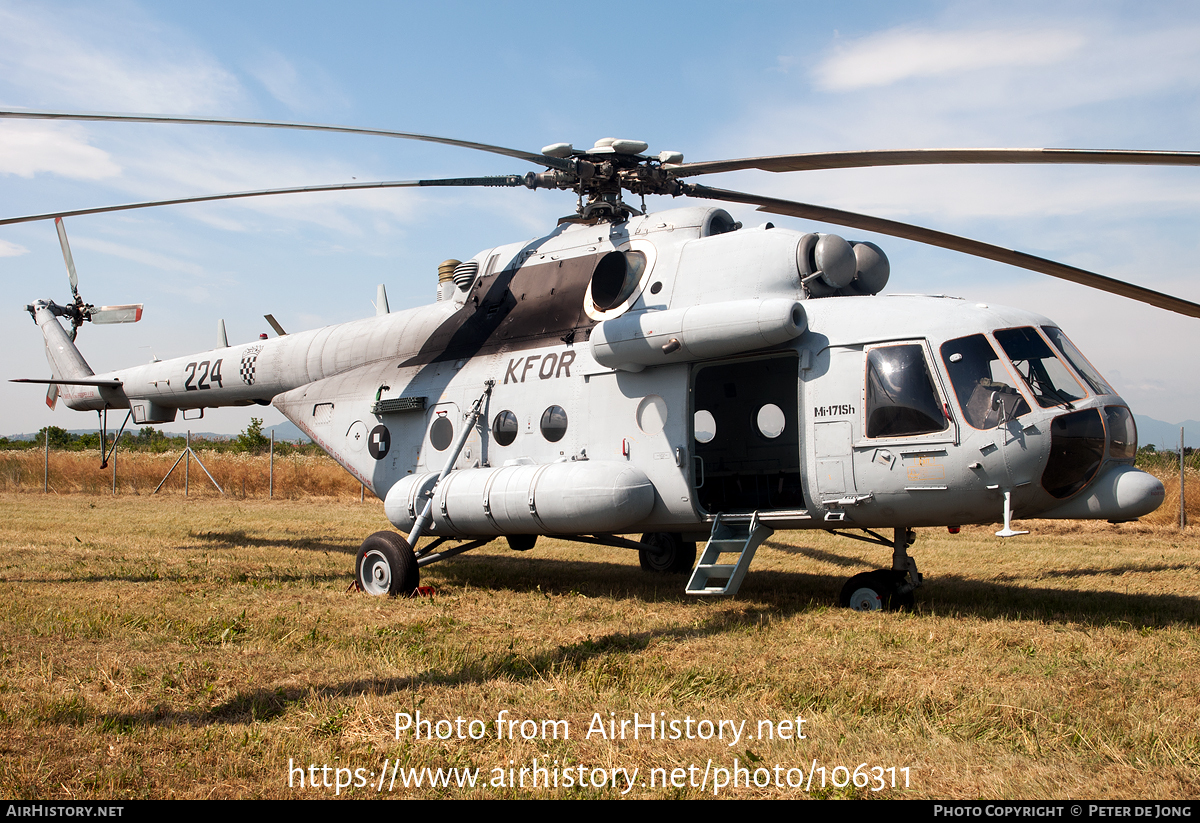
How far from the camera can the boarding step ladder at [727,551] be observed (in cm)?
775

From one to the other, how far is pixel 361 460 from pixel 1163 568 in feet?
35.7

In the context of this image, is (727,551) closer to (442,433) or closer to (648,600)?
(648,600)

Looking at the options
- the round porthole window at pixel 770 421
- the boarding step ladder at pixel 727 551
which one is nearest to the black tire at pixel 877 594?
the boarding step ladder at pixel 727 551

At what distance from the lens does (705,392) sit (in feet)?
33.0

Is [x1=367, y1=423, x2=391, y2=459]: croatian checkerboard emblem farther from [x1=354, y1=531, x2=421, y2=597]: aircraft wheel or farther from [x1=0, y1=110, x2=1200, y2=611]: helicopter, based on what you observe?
[x1=354, y1=531, x2=421, y2=597]: aircraft wheel

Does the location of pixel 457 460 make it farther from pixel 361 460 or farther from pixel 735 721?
pixel 735 721

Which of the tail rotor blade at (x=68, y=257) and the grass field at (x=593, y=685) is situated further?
the tail rotor blade at (x=68, y=257)

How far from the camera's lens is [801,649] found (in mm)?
6414

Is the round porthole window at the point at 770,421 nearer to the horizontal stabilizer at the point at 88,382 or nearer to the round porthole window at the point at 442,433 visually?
the round porthole window at the point at 442,433

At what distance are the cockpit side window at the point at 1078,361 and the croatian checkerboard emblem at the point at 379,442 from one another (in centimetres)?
782

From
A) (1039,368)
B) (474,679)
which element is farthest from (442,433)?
(1039,368)

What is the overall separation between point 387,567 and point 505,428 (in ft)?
6.79

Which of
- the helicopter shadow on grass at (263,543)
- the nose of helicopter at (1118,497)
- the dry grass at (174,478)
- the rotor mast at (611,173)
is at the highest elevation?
the rotor mast at (611,173)

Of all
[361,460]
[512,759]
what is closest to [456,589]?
[361,460]
